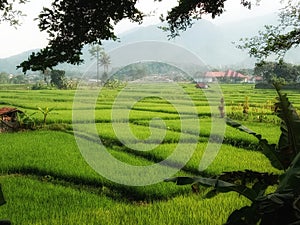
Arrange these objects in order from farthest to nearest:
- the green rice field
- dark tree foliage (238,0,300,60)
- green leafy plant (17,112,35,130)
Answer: green leafy plant (17,112,35,130) < dark tree foliage (238,0,300,60) < the green rice field

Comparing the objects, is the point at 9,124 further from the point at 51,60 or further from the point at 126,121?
the point at 51,60

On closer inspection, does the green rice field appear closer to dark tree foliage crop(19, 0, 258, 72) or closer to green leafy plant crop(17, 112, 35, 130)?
green leafy plant crop(17, 112, 35, 130)

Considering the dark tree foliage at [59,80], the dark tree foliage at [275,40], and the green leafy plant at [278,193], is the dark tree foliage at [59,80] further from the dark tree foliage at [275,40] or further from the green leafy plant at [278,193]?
the green leafy plant at [278,193]

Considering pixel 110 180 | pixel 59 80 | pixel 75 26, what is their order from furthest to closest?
1. pixel 59 80
2. pixel 110 180
3. pixel 75 26

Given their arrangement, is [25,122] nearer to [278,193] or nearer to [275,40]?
[275,40]

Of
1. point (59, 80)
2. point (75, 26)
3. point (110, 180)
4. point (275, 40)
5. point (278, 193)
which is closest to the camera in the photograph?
point (278, 193)

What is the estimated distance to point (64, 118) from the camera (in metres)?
15.3

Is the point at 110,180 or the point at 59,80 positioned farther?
the point at 59,80

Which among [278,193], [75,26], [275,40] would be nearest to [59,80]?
[275,40]

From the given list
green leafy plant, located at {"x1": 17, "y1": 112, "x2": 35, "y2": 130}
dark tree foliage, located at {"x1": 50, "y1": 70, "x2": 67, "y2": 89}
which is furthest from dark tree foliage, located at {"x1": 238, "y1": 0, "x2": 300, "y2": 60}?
dark tree foliage, located at {"x1": 50, "y1": 70, "x2": 67, "y2": 89}

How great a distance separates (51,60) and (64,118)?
10837 millimetres

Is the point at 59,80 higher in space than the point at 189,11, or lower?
lower

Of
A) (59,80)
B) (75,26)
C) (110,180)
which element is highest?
(75,26)

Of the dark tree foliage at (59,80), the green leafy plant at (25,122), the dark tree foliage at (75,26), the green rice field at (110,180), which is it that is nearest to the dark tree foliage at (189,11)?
the dark tree foliage at (75,26)
